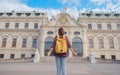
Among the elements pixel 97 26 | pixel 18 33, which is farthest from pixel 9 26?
pixel 97 26

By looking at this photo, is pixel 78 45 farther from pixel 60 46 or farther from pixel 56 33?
pixel 60 46

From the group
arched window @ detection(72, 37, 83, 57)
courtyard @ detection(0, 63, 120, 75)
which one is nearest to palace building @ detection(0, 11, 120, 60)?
arched window @ detection(72, 37, 83, 57)

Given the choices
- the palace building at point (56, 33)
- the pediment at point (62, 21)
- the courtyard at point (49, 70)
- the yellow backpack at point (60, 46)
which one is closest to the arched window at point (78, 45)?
the palace building at point (56, 33)

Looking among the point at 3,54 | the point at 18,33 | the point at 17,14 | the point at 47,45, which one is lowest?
the point at 3,54

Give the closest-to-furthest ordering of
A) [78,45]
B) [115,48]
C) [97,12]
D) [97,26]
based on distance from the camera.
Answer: [78,45], [115,48], [97,26], [97,12]

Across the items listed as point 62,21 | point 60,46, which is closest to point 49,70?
point 60,46

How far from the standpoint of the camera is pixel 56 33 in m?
35.2

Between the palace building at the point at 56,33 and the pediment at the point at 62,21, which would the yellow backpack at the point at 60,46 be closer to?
the palace building at the point at 56,33

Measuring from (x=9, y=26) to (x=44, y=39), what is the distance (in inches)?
499

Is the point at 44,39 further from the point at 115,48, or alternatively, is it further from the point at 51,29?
the point at 115,48

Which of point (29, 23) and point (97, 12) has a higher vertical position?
point (97, 12)

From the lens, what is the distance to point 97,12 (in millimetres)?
42500

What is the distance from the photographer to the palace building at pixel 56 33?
3488cm

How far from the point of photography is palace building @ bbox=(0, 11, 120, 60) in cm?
3488
